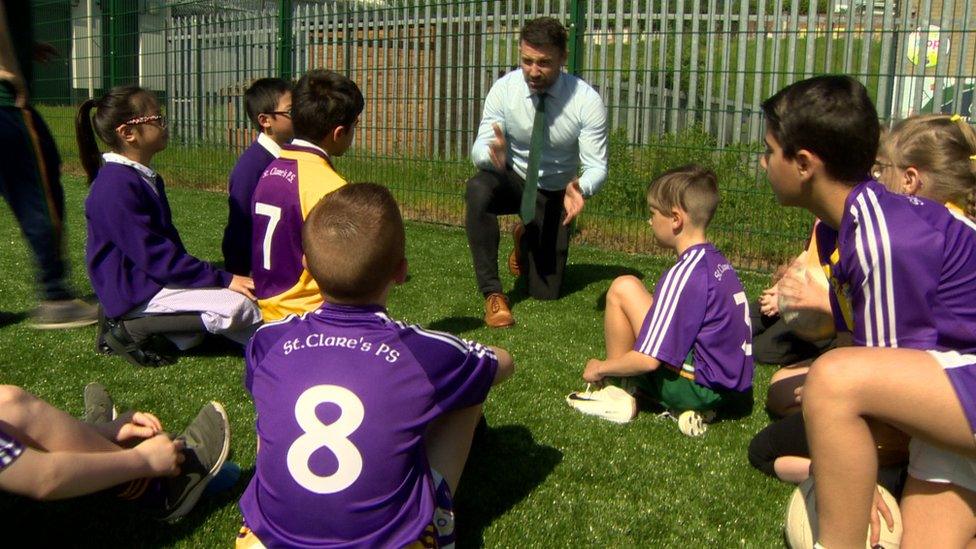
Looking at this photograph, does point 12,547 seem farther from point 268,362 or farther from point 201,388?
point 201,388

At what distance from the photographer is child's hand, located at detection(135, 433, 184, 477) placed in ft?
8.22

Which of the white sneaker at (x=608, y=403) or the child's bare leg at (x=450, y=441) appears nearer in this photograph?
the child's bare leg at (x=450, y=441)

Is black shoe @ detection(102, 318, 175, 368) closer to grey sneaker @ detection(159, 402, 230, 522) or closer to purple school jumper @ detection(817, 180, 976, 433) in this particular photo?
grey sneaker @ detection(159, 402, 230, 522)

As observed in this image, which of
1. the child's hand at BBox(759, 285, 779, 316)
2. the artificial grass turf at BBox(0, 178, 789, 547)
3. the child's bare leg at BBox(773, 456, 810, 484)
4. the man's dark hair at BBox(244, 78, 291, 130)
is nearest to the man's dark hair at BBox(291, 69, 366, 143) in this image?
the man's dark hair at BBox(244, 78, 291, 130)

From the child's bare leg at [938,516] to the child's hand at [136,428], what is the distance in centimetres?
209

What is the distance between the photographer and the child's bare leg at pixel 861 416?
2.19 m

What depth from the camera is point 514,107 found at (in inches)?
236

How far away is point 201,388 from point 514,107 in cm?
298

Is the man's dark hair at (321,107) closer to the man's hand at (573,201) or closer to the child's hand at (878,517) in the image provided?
the man's hand at (573,201)

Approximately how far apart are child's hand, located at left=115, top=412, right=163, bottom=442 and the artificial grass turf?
25 centimetres

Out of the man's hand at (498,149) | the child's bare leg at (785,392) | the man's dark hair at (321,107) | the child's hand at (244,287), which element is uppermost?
the man's dark hair at (321,107)

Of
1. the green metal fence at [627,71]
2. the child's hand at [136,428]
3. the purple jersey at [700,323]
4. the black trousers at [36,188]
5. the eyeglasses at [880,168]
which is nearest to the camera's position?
the child's hand at [136,428]

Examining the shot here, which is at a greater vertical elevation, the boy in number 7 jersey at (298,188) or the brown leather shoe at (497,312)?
the boy in number 7 jersey at (298,188)

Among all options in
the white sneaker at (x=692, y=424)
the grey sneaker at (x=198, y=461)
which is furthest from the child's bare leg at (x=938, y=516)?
the grey sneaker at (x=198, y=461)
